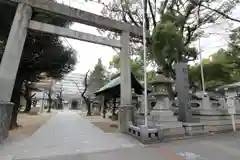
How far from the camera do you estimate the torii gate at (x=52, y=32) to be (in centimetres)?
598

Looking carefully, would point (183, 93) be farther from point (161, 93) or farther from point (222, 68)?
point (222, 68)

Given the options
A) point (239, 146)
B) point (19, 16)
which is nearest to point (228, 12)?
point (239, 146)

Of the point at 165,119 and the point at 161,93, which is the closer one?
the point at 165,119

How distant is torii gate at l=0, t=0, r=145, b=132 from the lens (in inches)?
235

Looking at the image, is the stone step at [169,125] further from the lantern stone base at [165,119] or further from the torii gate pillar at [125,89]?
the torii gate pillar at [125,89]

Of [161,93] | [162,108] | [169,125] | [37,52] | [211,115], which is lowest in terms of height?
[169,125]

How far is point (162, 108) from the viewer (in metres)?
7.39

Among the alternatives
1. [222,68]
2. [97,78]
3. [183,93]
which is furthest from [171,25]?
[97,78]

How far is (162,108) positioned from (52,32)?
18.4 ft

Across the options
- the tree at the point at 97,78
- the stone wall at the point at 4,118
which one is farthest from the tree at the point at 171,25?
the tree at the point at 97,78

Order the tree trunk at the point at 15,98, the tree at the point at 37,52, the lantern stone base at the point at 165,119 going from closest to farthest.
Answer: the lantern stone base at the point at 165,119 < the tree at the point at 37,52 < the tree trunk at the point at 15,98

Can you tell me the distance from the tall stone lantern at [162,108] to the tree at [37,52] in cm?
557

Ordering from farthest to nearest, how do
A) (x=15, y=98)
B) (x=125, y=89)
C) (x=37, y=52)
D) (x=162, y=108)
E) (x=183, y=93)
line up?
(x=37, y=52) < (x=15, y=98) < (x=125, y=89) < (x=183, y=93) < (x=162, y=108)

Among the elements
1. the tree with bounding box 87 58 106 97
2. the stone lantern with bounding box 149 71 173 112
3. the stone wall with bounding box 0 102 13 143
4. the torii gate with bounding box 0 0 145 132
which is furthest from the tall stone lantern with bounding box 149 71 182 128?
the tree with bounding box 87 58 106 97
